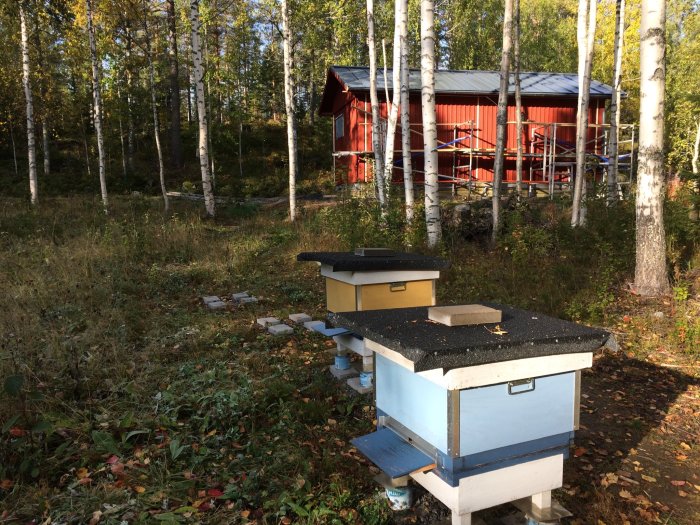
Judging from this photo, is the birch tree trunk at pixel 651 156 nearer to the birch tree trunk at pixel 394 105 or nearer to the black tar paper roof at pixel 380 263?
the black tar paper roof at pixel 380 263

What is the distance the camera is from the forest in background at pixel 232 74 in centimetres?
2397

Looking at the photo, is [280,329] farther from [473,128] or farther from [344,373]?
[473,128]

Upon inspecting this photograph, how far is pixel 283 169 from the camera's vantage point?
3023 centimetres

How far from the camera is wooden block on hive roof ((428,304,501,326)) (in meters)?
2.99

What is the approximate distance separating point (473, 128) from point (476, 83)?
79.0 inches

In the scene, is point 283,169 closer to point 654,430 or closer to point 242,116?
point 242,116

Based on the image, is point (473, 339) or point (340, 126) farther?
point (340, 126)

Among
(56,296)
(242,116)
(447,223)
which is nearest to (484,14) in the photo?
(242,116)

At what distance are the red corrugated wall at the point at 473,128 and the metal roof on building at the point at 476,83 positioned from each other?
44 cm

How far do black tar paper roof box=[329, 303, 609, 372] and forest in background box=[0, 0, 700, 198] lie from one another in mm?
17811

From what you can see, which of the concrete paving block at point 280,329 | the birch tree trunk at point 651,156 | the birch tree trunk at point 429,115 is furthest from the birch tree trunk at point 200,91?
the birch tree trunk at point 651,156

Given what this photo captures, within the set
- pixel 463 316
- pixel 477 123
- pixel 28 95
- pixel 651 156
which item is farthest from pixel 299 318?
pixel 477 123

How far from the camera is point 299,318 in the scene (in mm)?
7180

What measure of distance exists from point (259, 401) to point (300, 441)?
0.72m
